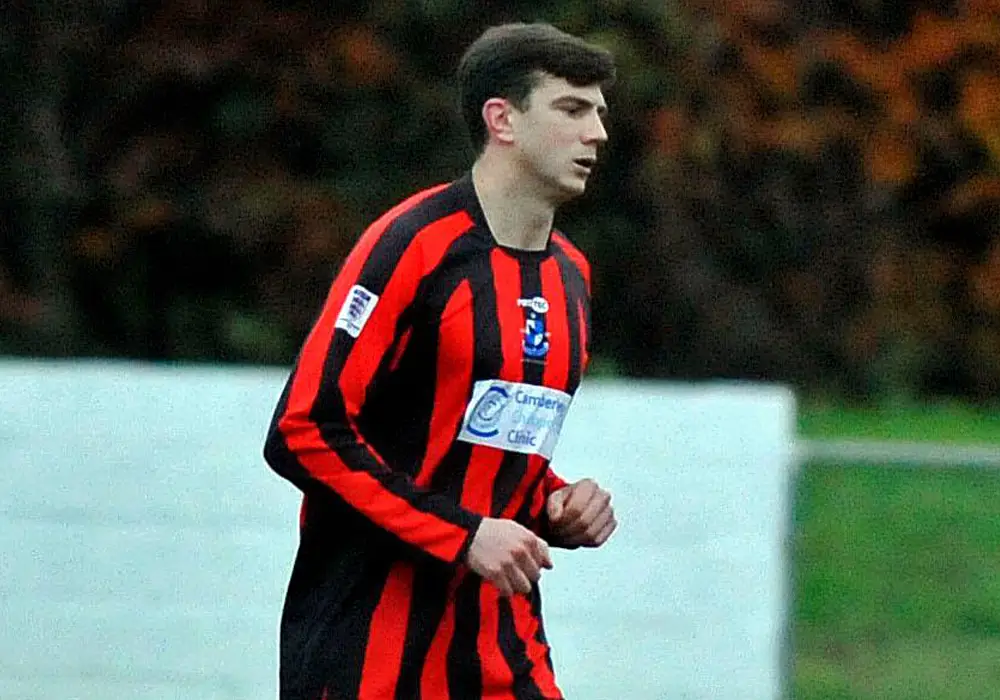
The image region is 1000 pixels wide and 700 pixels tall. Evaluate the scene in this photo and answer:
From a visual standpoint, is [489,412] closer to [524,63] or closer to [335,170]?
[524,63]

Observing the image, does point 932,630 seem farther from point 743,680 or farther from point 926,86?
point 926,86

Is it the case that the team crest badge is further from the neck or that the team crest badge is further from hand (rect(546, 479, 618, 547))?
hand (rect(546, 479, 618, 547))

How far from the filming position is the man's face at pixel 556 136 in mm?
3695

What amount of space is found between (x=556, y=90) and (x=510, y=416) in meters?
0.54

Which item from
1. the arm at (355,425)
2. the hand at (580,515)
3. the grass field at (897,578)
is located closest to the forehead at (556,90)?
the arm at (355,425)

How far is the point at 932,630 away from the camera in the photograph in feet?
19.6

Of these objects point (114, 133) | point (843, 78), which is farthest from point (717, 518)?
point (843, 78)

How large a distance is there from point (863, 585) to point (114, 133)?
25.0 ft

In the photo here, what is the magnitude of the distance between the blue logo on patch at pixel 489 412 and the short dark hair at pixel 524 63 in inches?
18.6

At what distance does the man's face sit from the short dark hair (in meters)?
0.02

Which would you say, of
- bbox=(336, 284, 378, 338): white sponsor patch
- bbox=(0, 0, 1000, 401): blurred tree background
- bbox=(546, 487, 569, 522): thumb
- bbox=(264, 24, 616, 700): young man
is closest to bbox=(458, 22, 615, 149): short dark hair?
bbox=(264, 24, 616, 700): young man

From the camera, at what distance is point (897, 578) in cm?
598

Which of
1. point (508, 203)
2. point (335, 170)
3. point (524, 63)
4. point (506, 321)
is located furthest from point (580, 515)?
point (335, 170)

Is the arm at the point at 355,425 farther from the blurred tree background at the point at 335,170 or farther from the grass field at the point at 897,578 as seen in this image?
the blurred tree background at the point at 335,170
